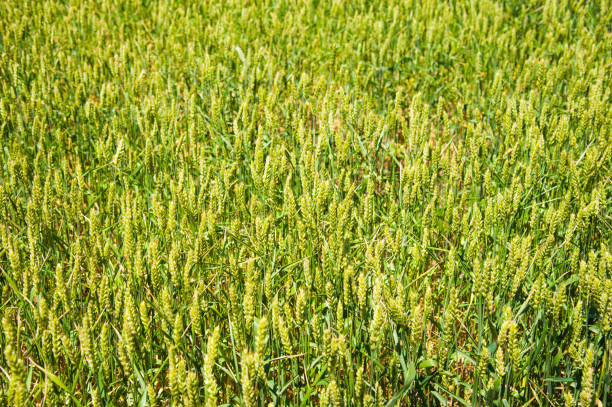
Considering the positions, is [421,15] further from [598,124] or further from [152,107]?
[152,107]

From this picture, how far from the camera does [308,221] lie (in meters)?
1.82

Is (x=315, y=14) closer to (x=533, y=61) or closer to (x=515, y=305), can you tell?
(x=533, y=61)

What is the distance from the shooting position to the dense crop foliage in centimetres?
150

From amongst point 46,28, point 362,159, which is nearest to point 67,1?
point 46,28

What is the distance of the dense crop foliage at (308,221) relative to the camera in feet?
4.91

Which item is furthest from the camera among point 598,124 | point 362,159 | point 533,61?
point 533,61

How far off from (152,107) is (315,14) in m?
2.47

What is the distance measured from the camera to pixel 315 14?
477 cm

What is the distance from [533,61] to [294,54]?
1.54 metres

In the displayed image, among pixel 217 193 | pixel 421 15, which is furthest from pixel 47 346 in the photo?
pixel 421 15

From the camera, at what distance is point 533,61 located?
3.59m

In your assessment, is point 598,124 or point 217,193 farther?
point 598,124

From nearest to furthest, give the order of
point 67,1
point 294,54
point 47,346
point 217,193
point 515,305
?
point 47,346, point 515,305, point 217,193, point 294,54, point 67,1

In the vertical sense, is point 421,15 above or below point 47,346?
above
